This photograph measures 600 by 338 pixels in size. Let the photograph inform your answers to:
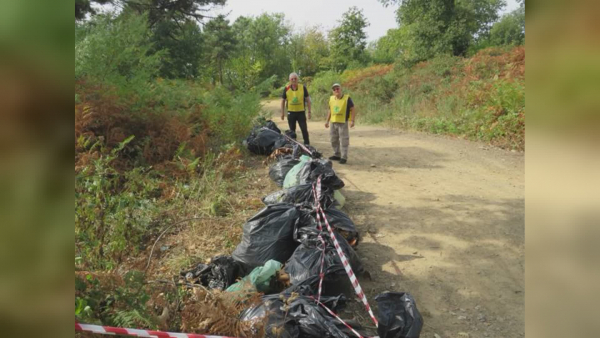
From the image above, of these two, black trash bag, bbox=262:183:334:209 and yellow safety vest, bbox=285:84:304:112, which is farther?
yellow safety vest, bbox=285:84:304:112

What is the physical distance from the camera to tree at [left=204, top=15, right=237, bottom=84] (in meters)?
20.5

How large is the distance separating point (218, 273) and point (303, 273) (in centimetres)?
79

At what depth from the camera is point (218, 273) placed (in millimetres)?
3463

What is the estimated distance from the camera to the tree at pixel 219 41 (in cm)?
2046

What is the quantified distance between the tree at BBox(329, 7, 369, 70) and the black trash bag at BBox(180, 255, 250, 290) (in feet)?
104

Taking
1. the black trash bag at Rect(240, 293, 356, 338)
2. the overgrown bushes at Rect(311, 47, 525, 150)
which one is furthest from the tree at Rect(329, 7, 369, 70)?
the black trash bag at Rect(240, 293, 356, 338)
